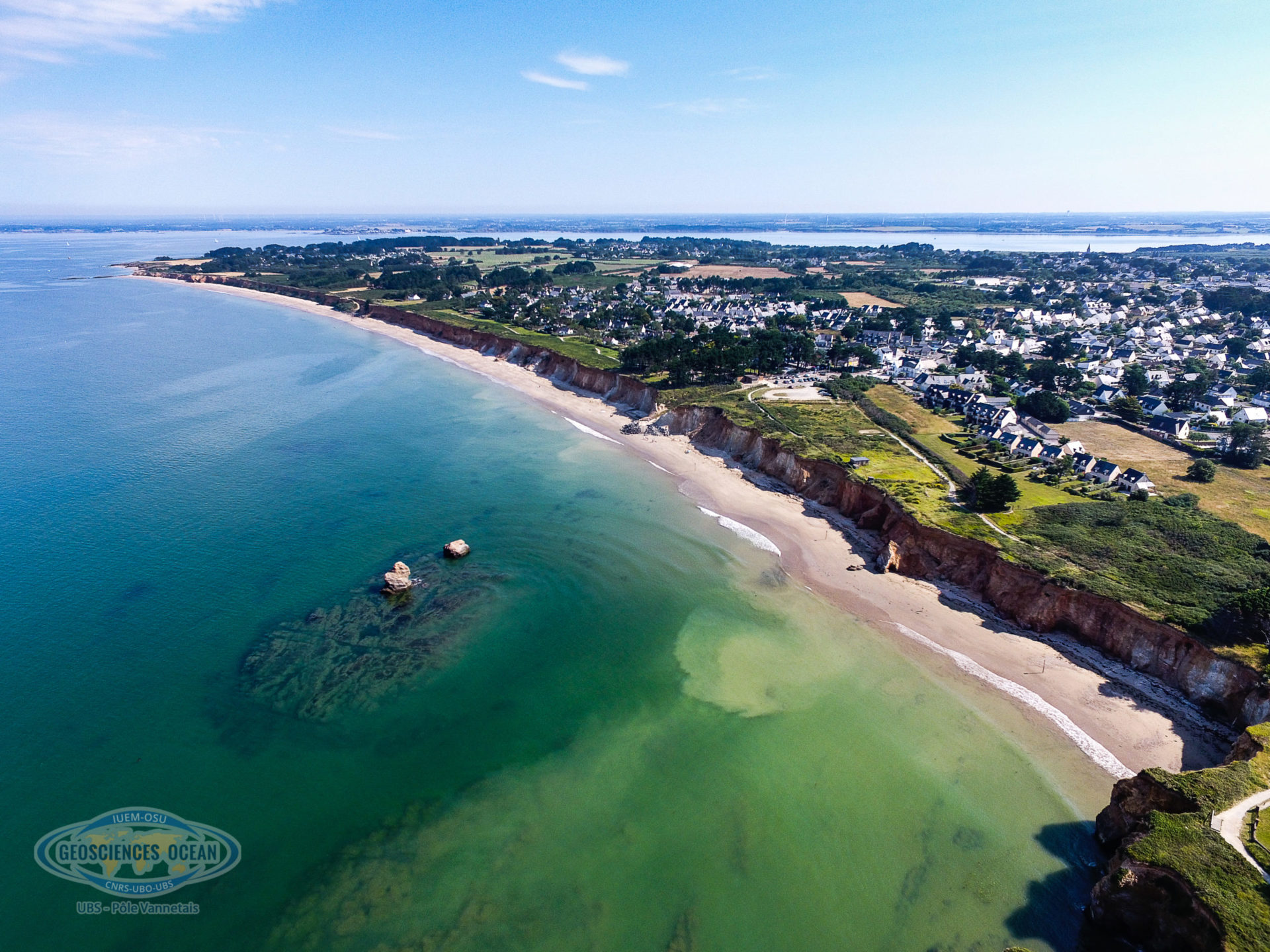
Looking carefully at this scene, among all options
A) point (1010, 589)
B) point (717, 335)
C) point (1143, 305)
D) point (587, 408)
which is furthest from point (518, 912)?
point (1143, 305)

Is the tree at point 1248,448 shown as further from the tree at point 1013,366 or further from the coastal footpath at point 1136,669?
the coastal footpath at point 1136,669

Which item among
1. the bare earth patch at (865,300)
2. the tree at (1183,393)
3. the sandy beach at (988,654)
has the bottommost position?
the sandy beach at (988,654)

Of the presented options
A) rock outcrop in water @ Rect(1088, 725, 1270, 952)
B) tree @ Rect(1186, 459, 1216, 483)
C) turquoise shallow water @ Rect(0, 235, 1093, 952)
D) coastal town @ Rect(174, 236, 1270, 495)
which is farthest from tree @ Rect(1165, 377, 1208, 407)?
turquoise shallow water @ Rect(0, 235, 1093, 952)

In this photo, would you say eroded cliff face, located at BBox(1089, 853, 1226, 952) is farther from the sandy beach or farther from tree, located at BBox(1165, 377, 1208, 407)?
tree, located at BBox(1165, 377, 1208, 407)

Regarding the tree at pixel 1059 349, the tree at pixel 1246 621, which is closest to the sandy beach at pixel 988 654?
the tree at pixel 1246 621

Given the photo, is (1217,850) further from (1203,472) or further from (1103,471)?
(1203,472)
